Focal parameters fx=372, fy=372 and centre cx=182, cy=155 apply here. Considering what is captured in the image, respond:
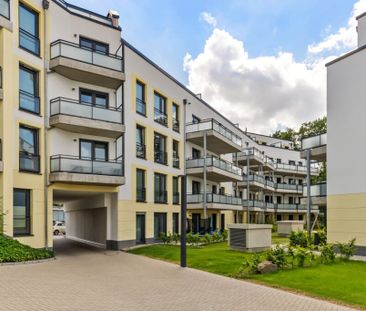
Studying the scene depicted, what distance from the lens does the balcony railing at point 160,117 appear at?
27.0 metres

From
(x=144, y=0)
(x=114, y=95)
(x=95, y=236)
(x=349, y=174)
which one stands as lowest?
(x=95, y=236)

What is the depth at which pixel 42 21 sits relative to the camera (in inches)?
739

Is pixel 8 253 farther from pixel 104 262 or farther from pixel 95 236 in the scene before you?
A: pixel 95 236

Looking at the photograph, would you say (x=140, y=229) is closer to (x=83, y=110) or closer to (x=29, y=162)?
(x=83, y=110)

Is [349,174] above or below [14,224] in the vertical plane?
above

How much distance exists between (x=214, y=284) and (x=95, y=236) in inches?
634

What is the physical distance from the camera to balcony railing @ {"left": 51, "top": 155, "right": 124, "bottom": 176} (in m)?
18.6

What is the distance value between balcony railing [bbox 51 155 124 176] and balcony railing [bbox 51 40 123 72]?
17.1 ft

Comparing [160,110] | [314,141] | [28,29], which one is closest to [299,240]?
[314,141]

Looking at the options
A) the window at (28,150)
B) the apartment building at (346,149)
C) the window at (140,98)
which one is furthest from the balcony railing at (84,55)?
the apartment building at (346,149)

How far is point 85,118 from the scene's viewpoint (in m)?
19.5

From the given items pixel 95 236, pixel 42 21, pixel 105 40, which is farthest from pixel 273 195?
pixel 42 21

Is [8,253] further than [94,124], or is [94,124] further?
[94,124]

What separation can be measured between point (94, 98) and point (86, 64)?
2.52 meters
